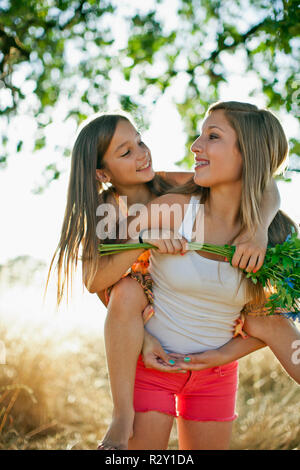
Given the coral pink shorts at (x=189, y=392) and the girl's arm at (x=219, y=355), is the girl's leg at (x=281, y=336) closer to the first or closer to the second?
the girl's arm at (x=219, y=355)

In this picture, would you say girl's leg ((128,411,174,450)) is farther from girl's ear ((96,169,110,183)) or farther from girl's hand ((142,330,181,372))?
girl's ear ((96,169,110,183))

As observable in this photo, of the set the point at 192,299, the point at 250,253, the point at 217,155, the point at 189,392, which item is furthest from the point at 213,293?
the point at 217,155

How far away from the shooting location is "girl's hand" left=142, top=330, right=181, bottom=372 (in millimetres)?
2656

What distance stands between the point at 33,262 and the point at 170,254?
4309 millimetres

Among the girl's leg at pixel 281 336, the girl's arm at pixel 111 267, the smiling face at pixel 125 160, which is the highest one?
the smiling face at pixel 125 160

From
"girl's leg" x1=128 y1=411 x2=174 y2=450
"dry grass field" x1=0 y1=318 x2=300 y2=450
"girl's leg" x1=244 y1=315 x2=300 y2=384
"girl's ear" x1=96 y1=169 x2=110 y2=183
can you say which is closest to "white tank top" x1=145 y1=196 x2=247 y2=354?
"girl's leg" x1=244 y1=315 x2=300 y2=384

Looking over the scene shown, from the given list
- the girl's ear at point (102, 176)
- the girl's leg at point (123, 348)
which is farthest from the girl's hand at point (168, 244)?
the girl's ear at point (102, 176)

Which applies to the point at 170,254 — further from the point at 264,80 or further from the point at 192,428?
the point at 264,80

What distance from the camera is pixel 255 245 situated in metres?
2.60

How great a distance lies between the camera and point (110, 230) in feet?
9.80

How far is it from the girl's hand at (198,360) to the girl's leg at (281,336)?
246 mm

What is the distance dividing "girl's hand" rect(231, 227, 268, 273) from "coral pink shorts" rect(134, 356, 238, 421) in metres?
0.62

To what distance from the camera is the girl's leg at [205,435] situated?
283 cm

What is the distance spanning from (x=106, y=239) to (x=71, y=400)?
8.35 ft
